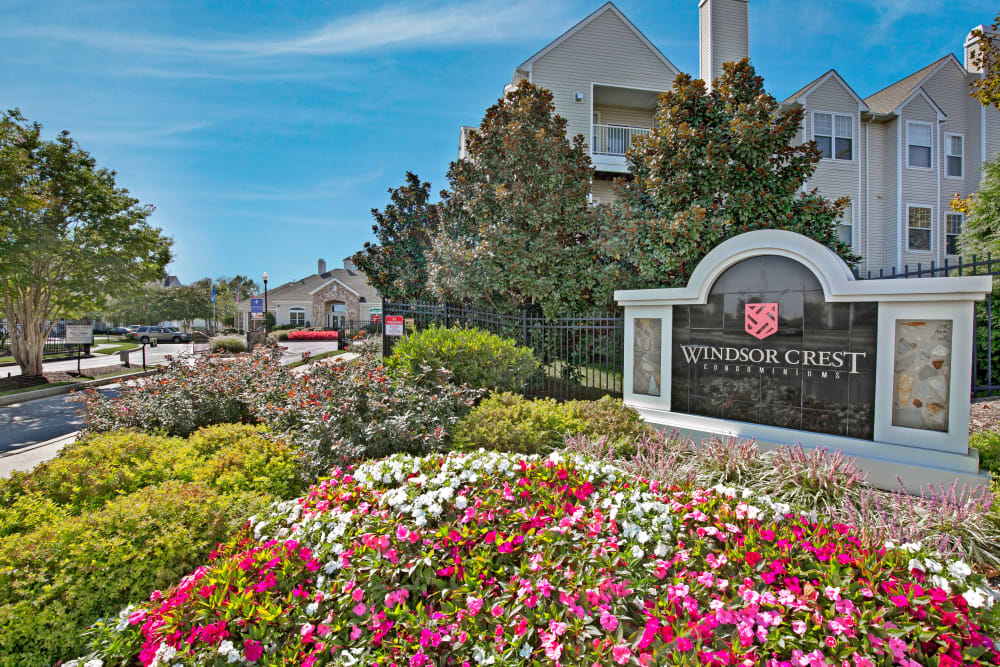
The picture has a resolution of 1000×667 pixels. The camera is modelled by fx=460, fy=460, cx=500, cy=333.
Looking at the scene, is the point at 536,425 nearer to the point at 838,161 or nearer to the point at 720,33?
the point at 720,33

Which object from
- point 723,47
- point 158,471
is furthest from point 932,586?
point 723,47

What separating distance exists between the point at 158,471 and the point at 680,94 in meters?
10.9

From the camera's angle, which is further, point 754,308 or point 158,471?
point 754,308

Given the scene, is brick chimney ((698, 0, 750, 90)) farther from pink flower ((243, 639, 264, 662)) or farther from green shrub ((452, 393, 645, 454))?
Answer: pink flower ((243, 639, 264, 662))

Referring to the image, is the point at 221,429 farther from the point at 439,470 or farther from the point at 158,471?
the point at 439,470

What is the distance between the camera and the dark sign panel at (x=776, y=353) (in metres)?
5.36

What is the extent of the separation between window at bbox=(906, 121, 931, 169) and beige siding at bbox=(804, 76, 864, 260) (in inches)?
72.7

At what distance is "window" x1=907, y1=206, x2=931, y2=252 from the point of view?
58.4 feet

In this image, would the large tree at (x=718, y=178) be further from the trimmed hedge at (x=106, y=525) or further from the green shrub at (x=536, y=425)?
the trimmed hedge at (x=106, y=525)

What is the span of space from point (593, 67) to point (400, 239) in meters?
9.36

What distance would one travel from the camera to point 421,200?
1758cm

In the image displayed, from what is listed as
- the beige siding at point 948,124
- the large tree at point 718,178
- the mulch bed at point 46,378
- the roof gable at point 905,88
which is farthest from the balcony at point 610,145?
the mulch bed at point 46,378

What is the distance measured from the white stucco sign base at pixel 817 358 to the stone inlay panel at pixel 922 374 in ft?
0.04

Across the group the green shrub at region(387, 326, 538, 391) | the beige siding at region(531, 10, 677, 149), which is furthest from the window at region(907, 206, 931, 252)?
the green shrub at region(387, 326, 538, 391)
